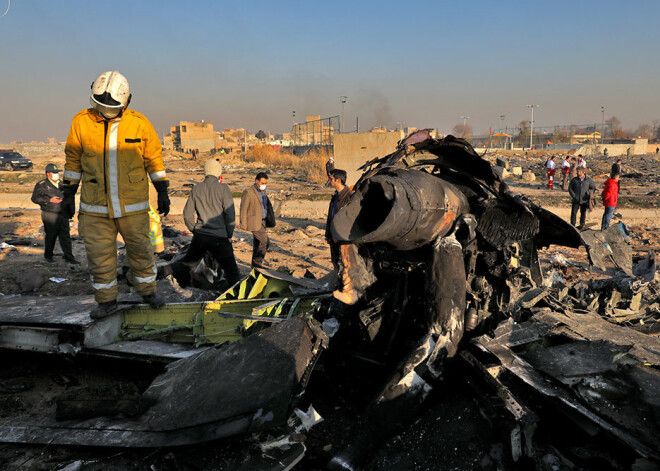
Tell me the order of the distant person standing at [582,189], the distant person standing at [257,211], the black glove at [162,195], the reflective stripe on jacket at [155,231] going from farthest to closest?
1. the distant person standing at [582,189]
2. the reflective stripe on jacket at [155,231]
3. the distant person standing at [257,211]
4. the black glove at [162,195]

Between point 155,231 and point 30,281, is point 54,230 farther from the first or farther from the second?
point 155,231

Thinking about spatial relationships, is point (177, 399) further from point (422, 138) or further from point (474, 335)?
point (422, 138)

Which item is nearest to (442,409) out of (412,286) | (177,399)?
(412,286)

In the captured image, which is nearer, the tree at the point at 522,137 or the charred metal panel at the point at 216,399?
the charred metal panel at the point at 216,399

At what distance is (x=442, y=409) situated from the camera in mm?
2555

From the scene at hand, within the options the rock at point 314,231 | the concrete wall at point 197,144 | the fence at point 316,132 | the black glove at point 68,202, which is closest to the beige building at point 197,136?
the concrete wall at point 197,144

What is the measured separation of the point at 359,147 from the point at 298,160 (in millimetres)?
11201

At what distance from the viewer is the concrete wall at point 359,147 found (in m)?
16.0

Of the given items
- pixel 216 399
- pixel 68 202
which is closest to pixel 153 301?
pixel 68 202

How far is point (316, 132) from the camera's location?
31.8m

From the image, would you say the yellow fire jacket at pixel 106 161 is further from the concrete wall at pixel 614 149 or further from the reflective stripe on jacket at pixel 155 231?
the concrete wall at pixel 614 149

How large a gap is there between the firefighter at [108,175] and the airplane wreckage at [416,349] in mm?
521

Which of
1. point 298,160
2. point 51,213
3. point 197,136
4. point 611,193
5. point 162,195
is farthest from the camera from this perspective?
point 197,136

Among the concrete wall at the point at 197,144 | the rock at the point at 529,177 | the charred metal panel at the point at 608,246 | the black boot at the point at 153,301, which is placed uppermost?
the concrete wall at the point at 197,144
